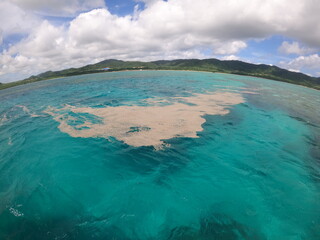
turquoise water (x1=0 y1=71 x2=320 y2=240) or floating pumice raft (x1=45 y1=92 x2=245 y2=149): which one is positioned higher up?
floating pumice raft (x1=45 y1=92 x2=245 y2=149)

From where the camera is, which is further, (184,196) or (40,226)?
(184,196)

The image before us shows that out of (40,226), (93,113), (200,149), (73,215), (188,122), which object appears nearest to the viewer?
(40,226)

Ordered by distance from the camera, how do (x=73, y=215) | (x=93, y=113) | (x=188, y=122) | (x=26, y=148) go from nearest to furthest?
(x=73, y=215) → (x=26, y=148) → (x=188, y=122) → (x=93, y=113)

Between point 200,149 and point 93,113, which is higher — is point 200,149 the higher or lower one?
the lower one

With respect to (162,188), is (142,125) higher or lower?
higher

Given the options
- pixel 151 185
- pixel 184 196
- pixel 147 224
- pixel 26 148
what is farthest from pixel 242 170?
pixel 26 148

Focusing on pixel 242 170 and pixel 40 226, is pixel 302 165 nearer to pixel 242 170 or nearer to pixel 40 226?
pixel 242 170

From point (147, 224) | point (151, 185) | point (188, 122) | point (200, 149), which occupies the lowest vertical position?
point (147, 224)

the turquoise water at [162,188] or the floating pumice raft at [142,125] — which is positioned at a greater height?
the floating pumice raft at [142,125]

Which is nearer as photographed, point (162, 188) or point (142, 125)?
point (162, 188)

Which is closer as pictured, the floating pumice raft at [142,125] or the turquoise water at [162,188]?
the turquoise water at [162,188]

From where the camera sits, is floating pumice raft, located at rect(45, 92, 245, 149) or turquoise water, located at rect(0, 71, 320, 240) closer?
turquoise water, located at rect(0, 71, 320, 240)
